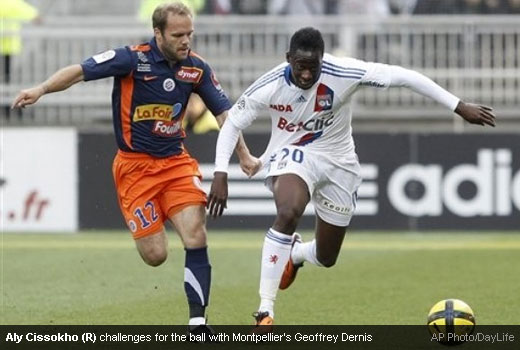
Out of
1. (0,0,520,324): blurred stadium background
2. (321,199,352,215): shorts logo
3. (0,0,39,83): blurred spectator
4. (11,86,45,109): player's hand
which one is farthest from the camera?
(0,0,39,83): blurred spectator

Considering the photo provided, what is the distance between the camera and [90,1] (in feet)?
76.6

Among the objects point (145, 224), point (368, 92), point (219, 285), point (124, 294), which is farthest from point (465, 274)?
point (368, 92)

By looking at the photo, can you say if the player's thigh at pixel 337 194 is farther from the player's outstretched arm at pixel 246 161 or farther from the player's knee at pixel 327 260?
the player's outstretched arm at pixel 246 161

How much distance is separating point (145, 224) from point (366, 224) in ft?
31.7

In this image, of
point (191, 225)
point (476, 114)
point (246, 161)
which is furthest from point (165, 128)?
point (476, 114)

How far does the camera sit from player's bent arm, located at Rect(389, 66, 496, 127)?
9469mm

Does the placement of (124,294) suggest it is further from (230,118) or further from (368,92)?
(368,92)

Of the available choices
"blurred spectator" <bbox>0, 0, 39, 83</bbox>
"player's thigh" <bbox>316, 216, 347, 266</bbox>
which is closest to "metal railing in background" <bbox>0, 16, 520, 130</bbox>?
"blurred spectator" <bbox>0, 0, 39, 83</bbox>

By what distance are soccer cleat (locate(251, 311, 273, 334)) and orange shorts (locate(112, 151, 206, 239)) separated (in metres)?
1.05

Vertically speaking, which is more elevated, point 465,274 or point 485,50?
point 485,50

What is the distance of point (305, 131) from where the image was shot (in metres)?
10.2

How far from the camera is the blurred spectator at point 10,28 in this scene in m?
21.5

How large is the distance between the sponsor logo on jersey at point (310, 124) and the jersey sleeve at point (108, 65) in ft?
3.90

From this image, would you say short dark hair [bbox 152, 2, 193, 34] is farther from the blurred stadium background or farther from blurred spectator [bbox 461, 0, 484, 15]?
blurred spectator [bbox 461, 0, 484, 15]
